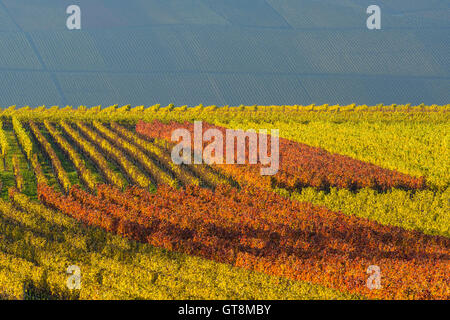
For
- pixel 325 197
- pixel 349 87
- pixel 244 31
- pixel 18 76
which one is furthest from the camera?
pixel 244 31

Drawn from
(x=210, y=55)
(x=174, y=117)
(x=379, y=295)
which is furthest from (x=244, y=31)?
(x=379, y=295)

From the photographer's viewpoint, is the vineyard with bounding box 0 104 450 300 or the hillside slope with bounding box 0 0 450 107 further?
the hillside slope with bounding box 0 0 450 107

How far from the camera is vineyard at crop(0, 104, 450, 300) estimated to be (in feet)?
36.1

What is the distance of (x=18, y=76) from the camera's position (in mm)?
85625

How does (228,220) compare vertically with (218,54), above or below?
below

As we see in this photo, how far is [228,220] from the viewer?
16.4 m

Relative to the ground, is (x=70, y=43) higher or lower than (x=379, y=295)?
higher

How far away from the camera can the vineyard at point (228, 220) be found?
1099 cm

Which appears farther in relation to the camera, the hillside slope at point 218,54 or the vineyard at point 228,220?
the hillside slope at point 218,54

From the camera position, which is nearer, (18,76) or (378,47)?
(18,76)

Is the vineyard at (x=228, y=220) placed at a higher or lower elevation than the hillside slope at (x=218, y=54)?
lower

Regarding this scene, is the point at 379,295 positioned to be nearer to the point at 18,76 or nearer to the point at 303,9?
the point at 18,76

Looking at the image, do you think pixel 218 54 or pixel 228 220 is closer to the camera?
pixel 228 220
